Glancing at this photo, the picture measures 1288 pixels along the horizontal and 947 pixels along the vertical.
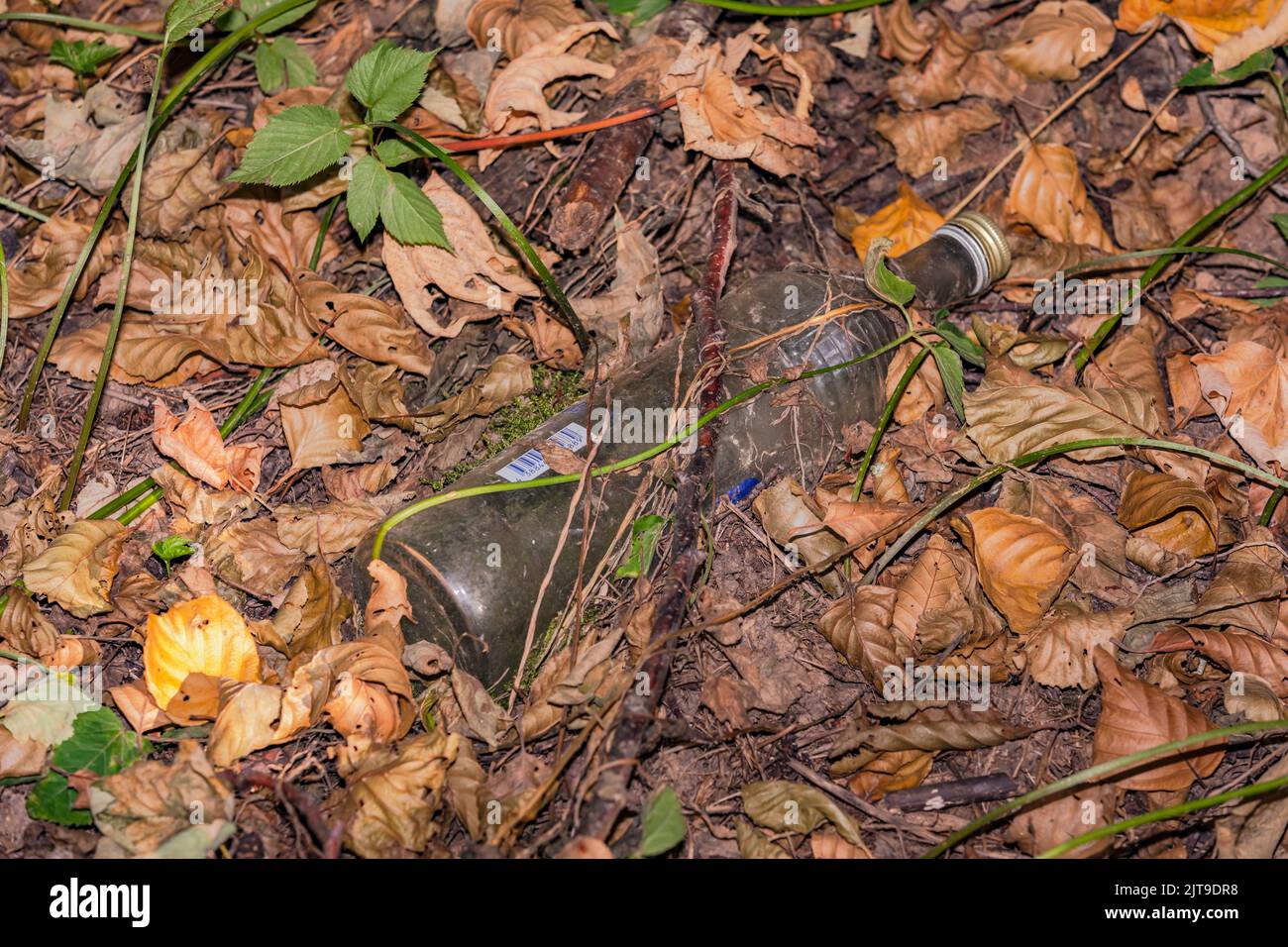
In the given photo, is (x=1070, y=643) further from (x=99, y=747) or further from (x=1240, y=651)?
(x=99, y=747)

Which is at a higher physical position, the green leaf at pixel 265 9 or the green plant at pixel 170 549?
the green leaf at pixel 265 9

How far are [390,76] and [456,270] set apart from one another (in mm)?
505

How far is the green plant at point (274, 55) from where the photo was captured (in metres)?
2.86

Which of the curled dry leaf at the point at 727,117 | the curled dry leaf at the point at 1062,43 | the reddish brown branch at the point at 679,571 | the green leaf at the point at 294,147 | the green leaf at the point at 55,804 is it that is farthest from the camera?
the curled dry leaf at the point at 1062,43

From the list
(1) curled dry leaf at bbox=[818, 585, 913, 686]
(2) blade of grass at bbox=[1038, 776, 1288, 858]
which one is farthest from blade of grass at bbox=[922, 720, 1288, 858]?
(1) curled dry leaf at bbox=[818, 585, 913, 686]

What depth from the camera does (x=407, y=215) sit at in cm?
232

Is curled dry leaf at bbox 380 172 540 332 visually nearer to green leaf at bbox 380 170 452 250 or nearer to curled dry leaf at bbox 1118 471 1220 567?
green leaf at bbox 380 170 452 250

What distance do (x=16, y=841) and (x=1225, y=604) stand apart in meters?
2.55

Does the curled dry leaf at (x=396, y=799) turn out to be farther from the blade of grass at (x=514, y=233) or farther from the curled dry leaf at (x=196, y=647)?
the blade of grass at (x=514, y=233)

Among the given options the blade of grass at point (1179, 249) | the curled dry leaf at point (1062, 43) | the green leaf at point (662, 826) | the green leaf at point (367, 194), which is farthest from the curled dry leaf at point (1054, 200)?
the green leaf at point (662, 826)

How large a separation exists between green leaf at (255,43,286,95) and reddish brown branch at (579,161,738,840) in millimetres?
1343

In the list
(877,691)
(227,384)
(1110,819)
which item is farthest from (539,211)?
(1110,819)

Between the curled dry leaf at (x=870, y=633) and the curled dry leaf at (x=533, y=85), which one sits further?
the curled dry leaf at (x=533, y=85)

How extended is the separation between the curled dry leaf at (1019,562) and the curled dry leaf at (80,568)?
195 centimetres
